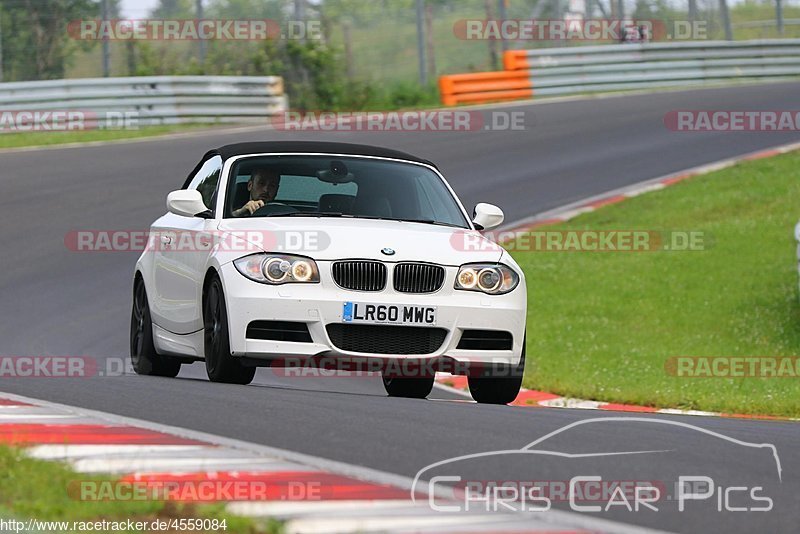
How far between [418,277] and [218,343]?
1229 mm

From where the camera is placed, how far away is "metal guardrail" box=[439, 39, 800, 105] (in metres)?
28.6

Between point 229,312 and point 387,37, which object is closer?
point 229,312

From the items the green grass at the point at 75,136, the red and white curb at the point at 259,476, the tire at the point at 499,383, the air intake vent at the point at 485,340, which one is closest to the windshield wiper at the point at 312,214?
the air intake vent at the point at 485,340

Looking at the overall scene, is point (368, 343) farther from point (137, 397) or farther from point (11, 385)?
point (11, 385)

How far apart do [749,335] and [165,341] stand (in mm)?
5971

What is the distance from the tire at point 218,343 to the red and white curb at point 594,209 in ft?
9.94

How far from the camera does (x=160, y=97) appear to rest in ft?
82.0

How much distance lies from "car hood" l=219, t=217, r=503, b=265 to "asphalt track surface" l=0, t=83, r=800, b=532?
82 cm

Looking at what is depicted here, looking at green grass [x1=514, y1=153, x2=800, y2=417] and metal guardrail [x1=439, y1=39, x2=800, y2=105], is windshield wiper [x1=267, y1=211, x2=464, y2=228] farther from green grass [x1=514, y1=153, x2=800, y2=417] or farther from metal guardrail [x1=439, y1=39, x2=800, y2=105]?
metal guardrail [x1=439, y1=39, x2=800, y2=105]

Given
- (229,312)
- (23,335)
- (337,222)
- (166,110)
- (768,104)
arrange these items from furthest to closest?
1. (768,104)
2. (166,110)
3. (23,335)
4. (337,222)
5. (229,312)

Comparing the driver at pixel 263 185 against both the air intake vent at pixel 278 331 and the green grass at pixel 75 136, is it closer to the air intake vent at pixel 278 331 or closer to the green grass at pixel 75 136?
the air intake vent at pixel 278 331

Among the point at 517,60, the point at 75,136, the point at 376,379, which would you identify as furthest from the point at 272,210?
the point at 517,60

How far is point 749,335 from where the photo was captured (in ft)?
44.0

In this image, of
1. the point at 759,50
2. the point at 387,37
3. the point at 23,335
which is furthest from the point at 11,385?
the point at 759,50
